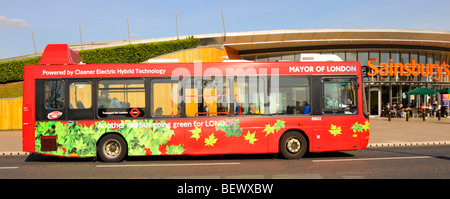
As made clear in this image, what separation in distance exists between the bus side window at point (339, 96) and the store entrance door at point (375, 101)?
2197 cm

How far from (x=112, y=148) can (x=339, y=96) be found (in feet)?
21.4

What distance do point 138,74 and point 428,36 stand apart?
27.1 m

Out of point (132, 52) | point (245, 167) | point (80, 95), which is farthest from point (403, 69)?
point (80, 95)

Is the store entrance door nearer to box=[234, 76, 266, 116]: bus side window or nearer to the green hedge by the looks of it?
the green hedge

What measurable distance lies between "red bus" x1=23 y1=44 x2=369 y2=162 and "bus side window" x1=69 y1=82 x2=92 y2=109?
0.03 metres

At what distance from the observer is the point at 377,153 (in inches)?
444

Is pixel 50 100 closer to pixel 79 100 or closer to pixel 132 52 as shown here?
pixel 79 100

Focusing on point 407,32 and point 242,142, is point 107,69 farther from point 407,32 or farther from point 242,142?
point 407,32

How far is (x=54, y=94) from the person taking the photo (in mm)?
9766

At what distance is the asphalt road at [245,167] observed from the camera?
777 centimetres

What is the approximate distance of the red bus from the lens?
9680 millimetres

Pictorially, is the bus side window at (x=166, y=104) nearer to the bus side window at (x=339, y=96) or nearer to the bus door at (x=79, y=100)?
the bus door at (x=79, y=100)

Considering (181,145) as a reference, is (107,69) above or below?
above
